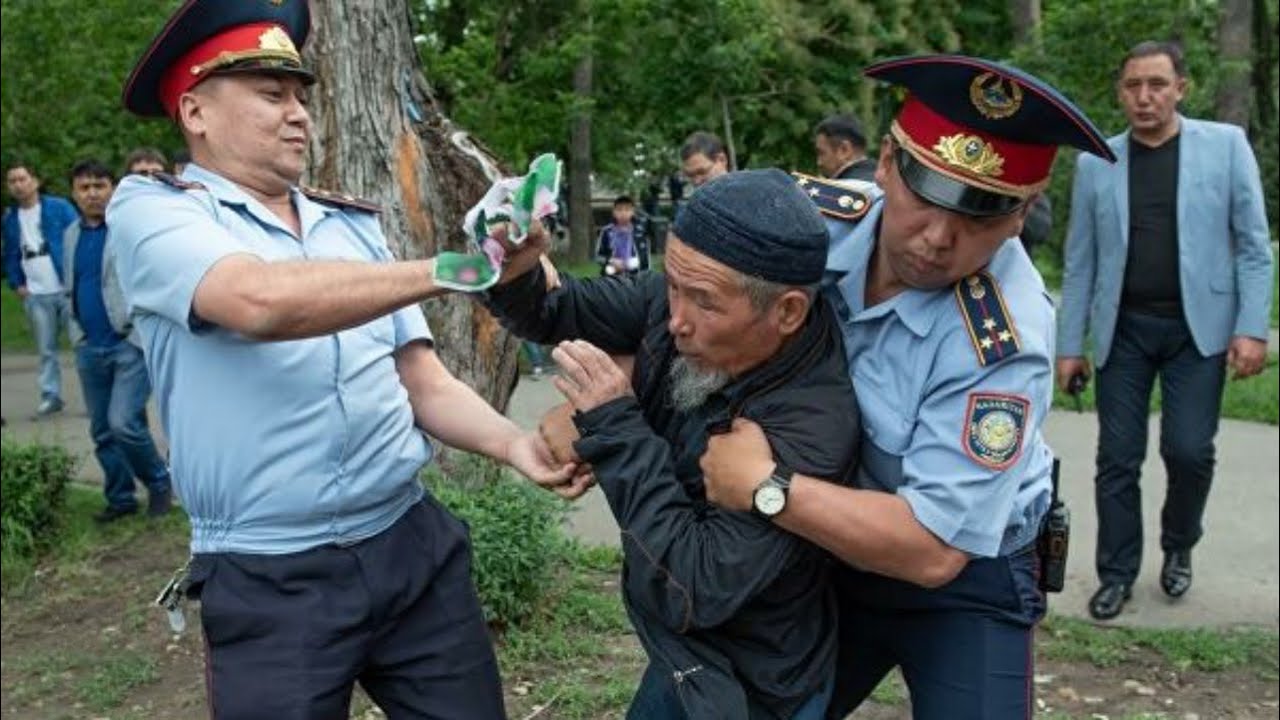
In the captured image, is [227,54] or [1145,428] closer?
[227,54]

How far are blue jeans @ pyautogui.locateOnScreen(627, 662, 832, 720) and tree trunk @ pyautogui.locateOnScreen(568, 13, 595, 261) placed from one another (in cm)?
1511

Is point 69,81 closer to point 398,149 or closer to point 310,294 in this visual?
point 398,149

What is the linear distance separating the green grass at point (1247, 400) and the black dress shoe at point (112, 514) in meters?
5.57

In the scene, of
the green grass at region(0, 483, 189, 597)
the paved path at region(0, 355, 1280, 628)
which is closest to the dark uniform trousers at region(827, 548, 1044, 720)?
the paved path at region(0, 355, 1280, 628)

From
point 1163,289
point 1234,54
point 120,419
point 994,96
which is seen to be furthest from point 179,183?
point 1234,54

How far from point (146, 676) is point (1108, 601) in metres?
3.59

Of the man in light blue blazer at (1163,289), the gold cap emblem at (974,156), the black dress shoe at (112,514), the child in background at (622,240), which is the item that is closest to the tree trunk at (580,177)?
the child in background at (622,240)

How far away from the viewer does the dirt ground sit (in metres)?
4.50

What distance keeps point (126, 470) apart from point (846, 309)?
19.3 ft

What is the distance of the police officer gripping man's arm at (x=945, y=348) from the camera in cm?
222

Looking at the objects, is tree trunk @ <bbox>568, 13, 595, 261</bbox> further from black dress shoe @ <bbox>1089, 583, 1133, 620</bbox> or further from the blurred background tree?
black dress shoe @ <bbox>1089, 583, 1133, 620</bbox>

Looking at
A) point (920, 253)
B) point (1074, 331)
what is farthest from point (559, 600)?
point (920, 253)

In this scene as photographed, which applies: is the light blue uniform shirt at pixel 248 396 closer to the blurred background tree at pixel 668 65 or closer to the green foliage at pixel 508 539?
the green foliage at pixel 508 539

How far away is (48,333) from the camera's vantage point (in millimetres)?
10641
